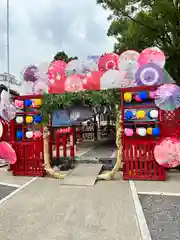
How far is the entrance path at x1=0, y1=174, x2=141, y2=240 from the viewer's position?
15.2 feet

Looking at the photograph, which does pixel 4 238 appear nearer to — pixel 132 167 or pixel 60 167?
pixel 132 167

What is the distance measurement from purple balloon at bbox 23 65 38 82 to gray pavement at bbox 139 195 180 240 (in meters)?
4.94

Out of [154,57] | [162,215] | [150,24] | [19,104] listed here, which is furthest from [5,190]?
[150,24]

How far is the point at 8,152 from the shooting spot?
9.34m

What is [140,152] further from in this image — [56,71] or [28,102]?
[28,102]

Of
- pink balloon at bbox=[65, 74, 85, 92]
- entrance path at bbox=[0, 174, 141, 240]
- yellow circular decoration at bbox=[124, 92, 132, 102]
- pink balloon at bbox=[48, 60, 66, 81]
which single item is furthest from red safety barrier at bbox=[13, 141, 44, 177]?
yellow circular decoration at bbox=[124, 92, 132, 102]

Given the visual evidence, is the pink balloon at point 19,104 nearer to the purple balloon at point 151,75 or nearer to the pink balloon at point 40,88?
the pink balloon at point 40,88

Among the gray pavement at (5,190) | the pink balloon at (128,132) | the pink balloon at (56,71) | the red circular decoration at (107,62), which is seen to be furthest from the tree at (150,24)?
the gray pavement at (5,190)

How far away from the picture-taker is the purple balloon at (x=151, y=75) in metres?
8.23

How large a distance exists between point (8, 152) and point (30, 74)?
2506 mm

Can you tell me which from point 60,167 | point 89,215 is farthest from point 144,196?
point 60,167

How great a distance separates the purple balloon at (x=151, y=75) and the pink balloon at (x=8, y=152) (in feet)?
14.5

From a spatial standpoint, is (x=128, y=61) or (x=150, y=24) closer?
(x=128, y=61)

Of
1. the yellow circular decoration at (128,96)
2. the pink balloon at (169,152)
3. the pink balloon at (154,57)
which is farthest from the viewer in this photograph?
the pink balloon at (154,57)
